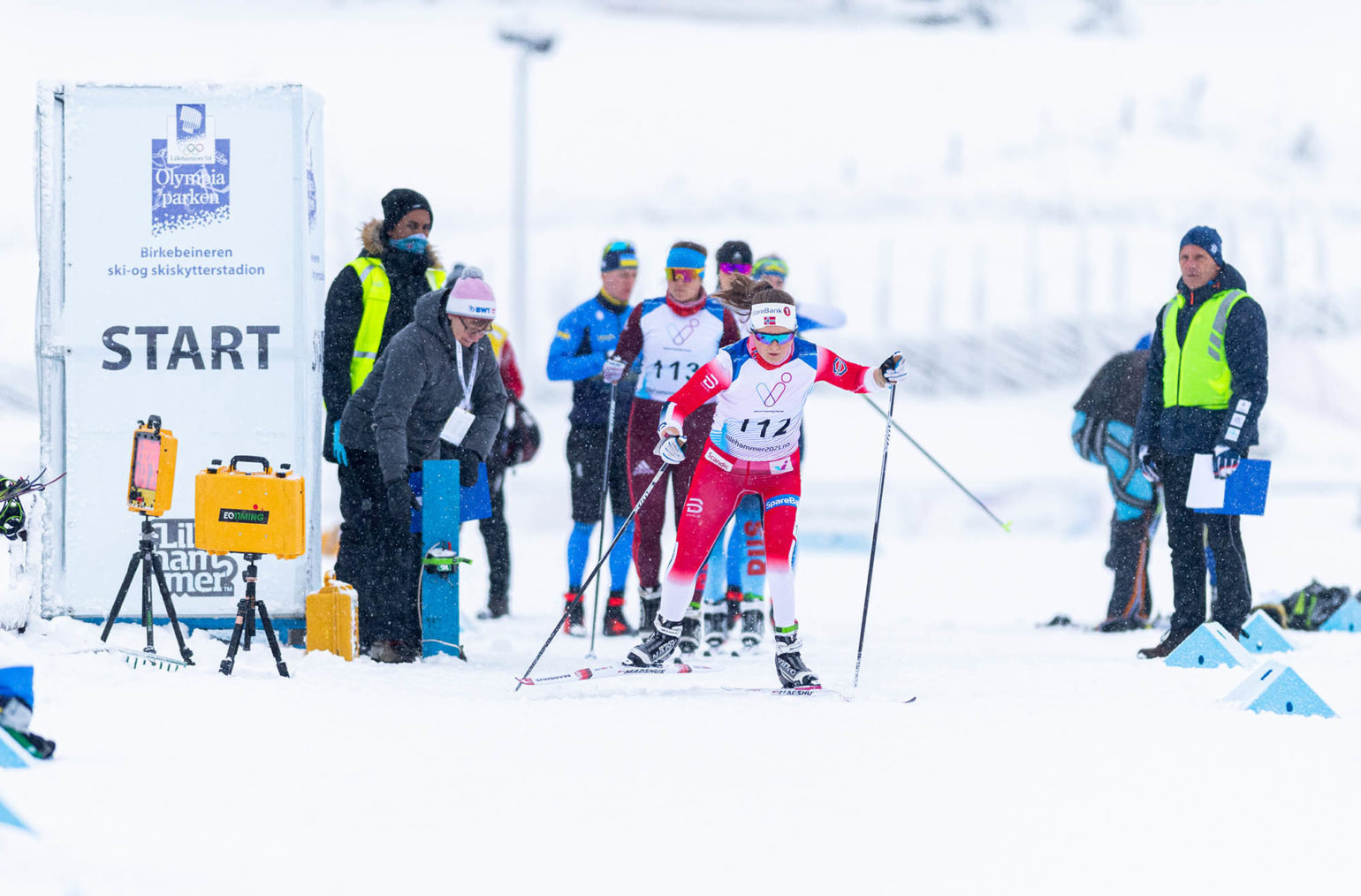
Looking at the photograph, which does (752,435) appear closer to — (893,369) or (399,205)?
(893,369)

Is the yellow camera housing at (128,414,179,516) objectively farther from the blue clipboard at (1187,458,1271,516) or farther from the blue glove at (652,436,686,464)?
the blue clipboard at (1187,458,1271,516)

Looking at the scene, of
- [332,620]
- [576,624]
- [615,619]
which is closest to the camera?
[332,620]

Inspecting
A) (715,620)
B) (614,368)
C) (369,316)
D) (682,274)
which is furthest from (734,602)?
(369,316)

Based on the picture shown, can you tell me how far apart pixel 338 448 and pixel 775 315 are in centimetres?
180

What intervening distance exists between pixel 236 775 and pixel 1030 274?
1186 centimetres

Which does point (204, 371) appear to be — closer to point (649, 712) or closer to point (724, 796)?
point (649, 712)

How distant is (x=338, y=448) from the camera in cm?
573

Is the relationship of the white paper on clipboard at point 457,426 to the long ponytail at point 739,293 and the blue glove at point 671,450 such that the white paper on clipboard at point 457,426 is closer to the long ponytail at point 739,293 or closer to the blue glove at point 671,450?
the blue glove at point 671,450

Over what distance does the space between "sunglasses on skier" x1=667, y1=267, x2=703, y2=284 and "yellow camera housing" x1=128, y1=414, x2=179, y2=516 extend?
1947 millimetres

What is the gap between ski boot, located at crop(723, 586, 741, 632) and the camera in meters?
6.26

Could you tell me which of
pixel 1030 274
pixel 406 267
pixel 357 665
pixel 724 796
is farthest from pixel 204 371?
pixel 1030 274

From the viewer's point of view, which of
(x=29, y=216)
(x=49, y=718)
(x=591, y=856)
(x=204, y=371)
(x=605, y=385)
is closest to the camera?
(x=591, y=856)

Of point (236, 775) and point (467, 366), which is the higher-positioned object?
point (467, 366)

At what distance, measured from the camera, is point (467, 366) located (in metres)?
5.69
